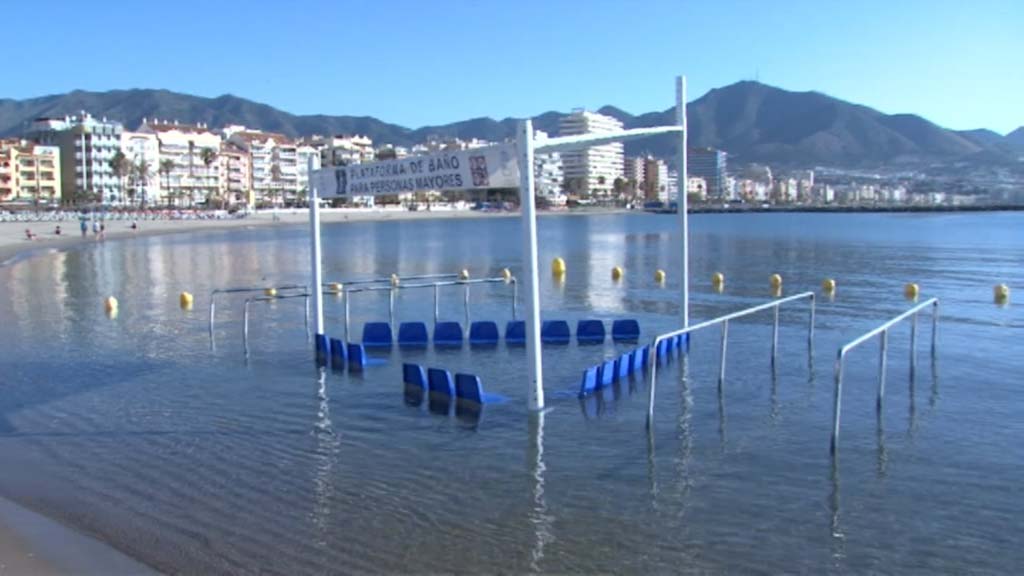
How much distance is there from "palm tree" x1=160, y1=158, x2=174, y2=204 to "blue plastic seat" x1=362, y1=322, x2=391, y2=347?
136 metres

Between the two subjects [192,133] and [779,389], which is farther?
[192,133]

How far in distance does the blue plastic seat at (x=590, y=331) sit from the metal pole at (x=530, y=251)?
667 cm

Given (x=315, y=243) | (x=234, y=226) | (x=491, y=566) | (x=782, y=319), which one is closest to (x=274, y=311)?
(x=315, y=243)

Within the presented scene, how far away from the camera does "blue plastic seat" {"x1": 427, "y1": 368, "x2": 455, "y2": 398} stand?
45.1 feet

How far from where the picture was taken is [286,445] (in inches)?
447

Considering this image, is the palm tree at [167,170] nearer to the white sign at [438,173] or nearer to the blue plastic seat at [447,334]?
the blue plastic seat at [447,334]

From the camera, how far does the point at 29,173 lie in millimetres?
129500

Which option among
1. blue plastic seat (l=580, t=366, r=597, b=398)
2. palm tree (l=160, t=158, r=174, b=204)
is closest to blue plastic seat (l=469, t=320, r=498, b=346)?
blue plastic seat (l=580, t=366, r=597, b=398)

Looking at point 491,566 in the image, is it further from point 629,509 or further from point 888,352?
point 888,352

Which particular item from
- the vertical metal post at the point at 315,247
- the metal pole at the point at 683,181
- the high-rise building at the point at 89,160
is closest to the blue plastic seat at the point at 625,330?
the metal pole at the point at 683,181

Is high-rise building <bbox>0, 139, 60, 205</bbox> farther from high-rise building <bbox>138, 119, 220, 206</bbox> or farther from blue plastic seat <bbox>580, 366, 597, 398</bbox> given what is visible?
blue plastic seat <bbox>580, 366, 597, 398</bbox>

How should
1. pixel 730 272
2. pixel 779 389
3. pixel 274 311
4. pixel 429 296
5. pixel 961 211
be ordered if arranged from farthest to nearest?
pixel 961 211
pixel 730 272
pixel 429 296
pixel 274 311
pixel 779 389

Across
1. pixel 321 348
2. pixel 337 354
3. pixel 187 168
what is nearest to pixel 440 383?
pixel 337 354

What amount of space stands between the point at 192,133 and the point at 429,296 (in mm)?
149482
